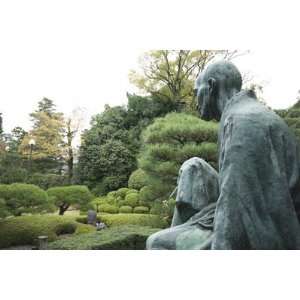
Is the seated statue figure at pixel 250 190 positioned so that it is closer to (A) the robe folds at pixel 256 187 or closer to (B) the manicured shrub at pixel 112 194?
(A) the robe folds at pixel 256 187

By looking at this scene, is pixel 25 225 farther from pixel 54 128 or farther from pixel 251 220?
pixel 251 220

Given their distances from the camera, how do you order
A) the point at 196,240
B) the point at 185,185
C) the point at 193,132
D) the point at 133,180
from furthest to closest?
the point at 133,180 → the point at 193,132 → the point at 185,185 → the point at 196,240

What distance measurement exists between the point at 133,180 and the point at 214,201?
9445mm

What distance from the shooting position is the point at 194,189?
7.93ft

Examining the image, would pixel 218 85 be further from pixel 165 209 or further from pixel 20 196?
pixel 20 196

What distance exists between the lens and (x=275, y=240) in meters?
→ 2.02

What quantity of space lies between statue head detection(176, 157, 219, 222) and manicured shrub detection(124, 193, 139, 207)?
30.0 ft

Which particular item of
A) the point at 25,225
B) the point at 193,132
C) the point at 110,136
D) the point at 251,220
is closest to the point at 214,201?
the point at 251,220

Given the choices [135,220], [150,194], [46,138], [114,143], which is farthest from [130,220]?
[46,138]

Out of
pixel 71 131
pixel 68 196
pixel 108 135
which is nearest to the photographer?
pixel 68 196

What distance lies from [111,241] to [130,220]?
3.35 meters

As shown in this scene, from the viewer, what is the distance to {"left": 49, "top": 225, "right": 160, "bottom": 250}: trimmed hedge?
7073 millimetres

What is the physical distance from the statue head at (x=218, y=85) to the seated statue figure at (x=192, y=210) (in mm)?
331

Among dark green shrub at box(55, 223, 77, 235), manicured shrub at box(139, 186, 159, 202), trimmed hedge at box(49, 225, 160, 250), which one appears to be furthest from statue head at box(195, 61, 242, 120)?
dark green shrub at box(55, 223, 77, 235)
